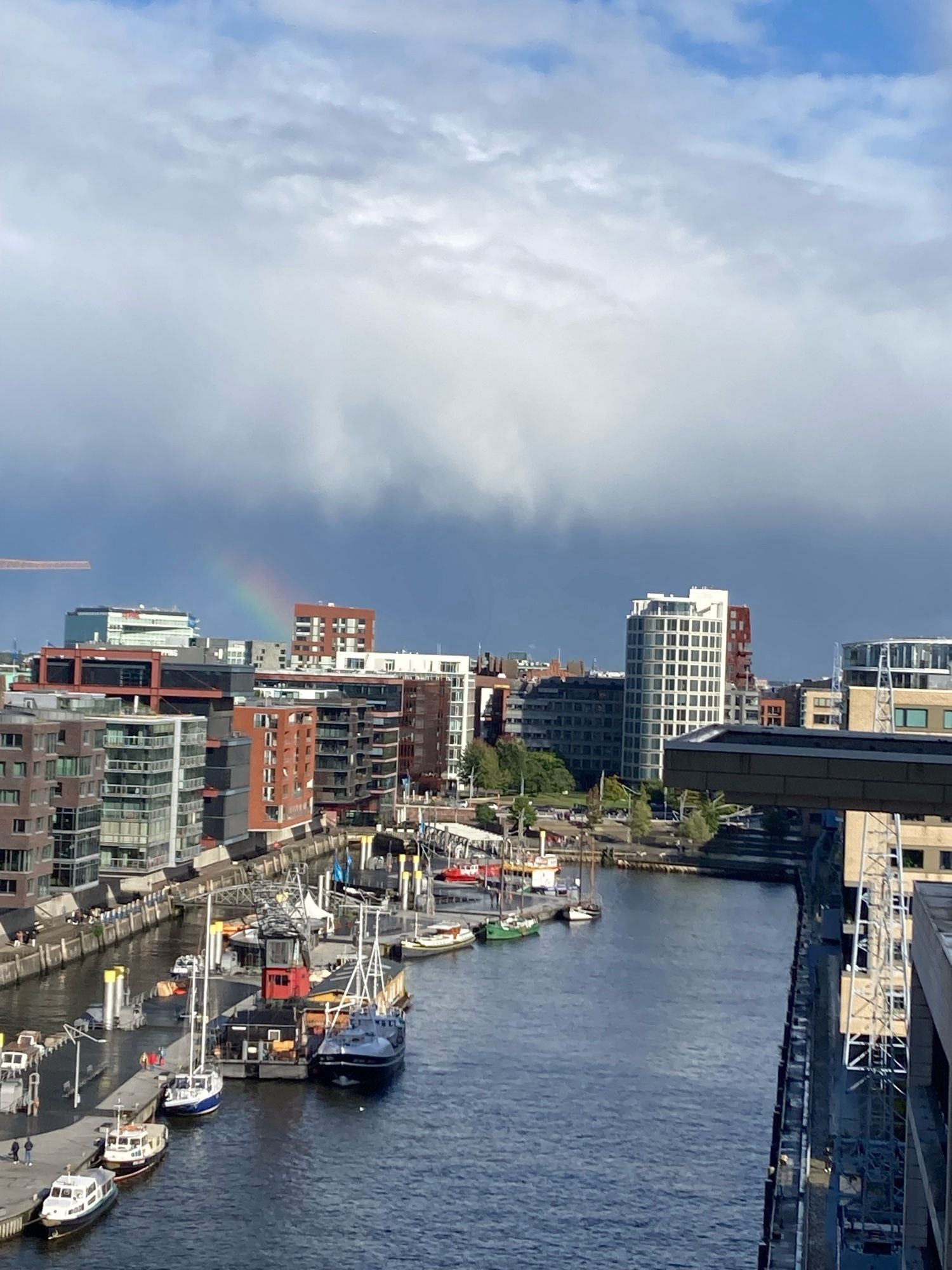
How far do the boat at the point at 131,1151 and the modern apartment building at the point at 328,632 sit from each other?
8552cm

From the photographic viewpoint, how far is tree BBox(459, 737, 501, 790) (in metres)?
78.9

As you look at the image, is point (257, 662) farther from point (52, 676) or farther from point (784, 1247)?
point (784, 1247)

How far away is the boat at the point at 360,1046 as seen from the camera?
25797mm

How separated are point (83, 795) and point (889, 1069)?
21.0m

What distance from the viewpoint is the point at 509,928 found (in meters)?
42.1

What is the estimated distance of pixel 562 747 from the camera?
89688mm

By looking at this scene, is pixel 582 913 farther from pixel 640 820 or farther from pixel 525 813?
pixel 640 820

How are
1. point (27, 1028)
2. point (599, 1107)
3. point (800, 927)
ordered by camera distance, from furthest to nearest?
point (800, 927) < point (27, 1028) < point (599, 1107)

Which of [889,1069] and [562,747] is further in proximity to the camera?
[562,747]

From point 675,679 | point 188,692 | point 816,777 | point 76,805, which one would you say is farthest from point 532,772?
point 816,777

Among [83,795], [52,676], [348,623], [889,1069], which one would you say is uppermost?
[348,623]

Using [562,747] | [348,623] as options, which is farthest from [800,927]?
[348,623]

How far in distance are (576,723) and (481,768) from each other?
1156 cm

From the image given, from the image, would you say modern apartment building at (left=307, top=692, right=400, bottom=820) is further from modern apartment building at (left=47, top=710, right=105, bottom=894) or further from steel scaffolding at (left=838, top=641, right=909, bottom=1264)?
steel scaffolding at (left=838, top=641, right=909, bottom=1264)
